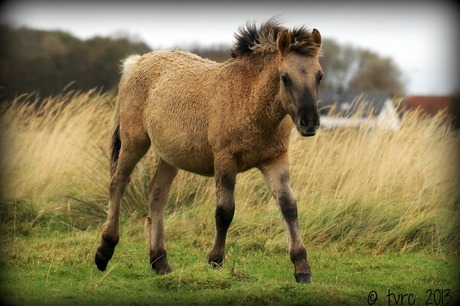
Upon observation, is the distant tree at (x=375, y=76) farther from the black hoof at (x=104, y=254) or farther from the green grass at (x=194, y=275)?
the black hoof at (x=104, y=254)

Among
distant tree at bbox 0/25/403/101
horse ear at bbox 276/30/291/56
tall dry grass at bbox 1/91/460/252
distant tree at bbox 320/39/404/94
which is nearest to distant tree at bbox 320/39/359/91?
distant tree at bbox 320/39/404/94

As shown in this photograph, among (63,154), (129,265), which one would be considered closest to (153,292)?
(129,265)

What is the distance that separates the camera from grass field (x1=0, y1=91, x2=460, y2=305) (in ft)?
24.2

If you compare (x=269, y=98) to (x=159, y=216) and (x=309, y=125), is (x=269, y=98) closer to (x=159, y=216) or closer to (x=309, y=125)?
(x=309, y=125)

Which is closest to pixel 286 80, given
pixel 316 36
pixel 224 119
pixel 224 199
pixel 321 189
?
pixel 316 36

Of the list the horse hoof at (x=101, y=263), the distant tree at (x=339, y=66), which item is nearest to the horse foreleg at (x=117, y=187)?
the horse hoof at (x=101, y=263)

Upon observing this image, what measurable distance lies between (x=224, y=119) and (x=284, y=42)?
101cm

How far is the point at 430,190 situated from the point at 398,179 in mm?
481

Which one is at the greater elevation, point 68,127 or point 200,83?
point 200,83

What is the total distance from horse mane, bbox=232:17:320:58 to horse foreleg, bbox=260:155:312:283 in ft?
3.72

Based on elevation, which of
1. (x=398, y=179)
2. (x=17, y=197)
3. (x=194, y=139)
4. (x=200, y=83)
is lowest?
(x=17, y=197)

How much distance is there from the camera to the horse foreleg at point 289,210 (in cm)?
732

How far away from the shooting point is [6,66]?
21.6 meters

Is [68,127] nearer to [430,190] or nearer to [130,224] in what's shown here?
[130,224]
